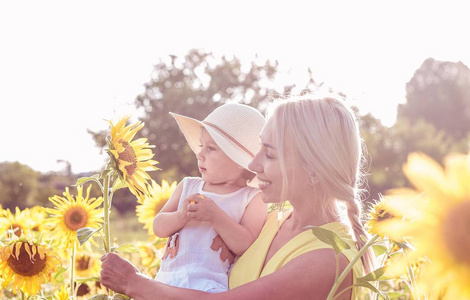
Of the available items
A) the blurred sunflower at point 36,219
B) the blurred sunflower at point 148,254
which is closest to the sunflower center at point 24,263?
the blurred sunflower at point 36,219

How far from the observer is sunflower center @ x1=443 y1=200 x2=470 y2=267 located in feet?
2.49

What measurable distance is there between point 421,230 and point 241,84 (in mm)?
23530

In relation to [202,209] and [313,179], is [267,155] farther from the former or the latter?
[202,209]

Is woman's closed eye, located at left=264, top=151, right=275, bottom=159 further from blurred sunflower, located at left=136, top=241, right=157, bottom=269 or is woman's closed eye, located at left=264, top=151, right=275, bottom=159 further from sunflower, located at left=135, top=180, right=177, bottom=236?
blurred sunflower, located at left=136, top=241, right=157, bottom=269

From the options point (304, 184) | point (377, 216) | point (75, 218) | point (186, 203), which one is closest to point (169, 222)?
point (186, 203)

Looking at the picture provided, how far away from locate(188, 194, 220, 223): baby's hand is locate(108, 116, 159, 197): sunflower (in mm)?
241

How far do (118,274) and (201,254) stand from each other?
0.35m

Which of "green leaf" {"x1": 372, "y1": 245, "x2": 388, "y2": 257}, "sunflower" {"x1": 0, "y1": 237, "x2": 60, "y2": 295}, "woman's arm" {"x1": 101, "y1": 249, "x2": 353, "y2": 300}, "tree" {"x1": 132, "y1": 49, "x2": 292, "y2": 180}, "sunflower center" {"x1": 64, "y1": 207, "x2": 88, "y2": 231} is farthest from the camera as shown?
"tree" {"x1": 132, "y1": 49, "x2": 292, "y2": 180}

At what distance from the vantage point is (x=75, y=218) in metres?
3.05

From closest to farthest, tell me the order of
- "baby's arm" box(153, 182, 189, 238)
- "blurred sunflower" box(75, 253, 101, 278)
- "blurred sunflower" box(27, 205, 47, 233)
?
"baby's arm" box(153, 182, 189, 238), "blurred sunflower" box(27, 205, 47, 233), "blurred sunflower" box(75, 253, 101, 278)

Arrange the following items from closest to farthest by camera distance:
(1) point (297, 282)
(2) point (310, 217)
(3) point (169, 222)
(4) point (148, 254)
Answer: (1) point (297, 282)
(2) point (310, 217)
(3) point (169, 222)
(4) point (148, 254)

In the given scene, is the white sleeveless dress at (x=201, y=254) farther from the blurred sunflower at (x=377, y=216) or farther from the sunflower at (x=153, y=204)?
the sunflower at (x=153, y=204)

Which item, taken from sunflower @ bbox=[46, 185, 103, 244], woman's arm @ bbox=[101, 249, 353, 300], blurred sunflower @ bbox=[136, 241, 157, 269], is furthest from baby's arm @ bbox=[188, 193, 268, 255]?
blurred sunflower @ bbox=[136, 241, 157, 269]

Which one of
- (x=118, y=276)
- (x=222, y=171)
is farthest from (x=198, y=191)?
(x=118, y=276)
